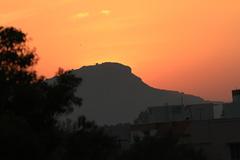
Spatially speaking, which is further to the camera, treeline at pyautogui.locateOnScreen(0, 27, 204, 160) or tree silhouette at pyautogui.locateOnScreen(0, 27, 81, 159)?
tree silhouette at pyautogui.locateOnScreen(0, 27, 81, 159)

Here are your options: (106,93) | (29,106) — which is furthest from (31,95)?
(106,93)

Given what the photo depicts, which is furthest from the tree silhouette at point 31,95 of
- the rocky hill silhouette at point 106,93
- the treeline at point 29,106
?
the rocky hill silhouette at point 106,93

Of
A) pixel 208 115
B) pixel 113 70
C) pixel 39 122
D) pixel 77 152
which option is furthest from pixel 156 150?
pixel 113 70

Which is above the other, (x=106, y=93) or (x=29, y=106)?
(x=106, y=93)

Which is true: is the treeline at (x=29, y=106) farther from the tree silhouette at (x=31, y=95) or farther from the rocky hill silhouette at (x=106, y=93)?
the rocky hill silhouette at (x=106, y=93)

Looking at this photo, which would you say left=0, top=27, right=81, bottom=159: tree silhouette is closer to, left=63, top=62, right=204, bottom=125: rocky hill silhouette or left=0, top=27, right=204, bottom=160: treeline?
left=0, top=27, right=204, bottom=160: treeline

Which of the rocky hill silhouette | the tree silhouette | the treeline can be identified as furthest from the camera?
the rocky hill silhouette

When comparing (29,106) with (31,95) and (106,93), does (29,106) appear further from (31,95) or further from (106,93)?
(106,93)

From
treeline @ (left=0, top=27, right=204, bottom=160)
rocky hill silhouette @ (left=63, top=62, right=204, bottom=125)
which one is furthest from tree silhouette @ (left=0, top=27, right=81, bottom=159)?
rocky hill silhouette @ (left=63, top=62, right=204, bottom=125)

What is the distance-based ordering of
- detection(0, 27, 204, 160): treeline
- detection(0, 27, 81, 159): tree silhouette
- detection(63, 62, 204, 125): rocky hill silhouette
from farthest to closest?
detection(63, 62, 204, 125): rocky hill silhouette < detection(0, 27, 81, 159): tree silhouette < detection(0, 27, 204, 160): treeline

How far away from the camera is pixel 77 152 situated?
32.5m

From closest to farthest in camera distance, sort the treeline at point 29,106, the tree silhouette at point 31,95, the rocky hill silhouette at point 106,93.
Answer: the treeline at point 29,106, the tree silhouette at point 31,95, the rocky hill silhouette at point 106,93

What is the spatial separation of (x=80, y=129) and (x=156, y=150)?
2351cm

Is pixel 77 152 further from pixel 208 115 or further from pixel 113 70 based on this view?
pixel 113 70
